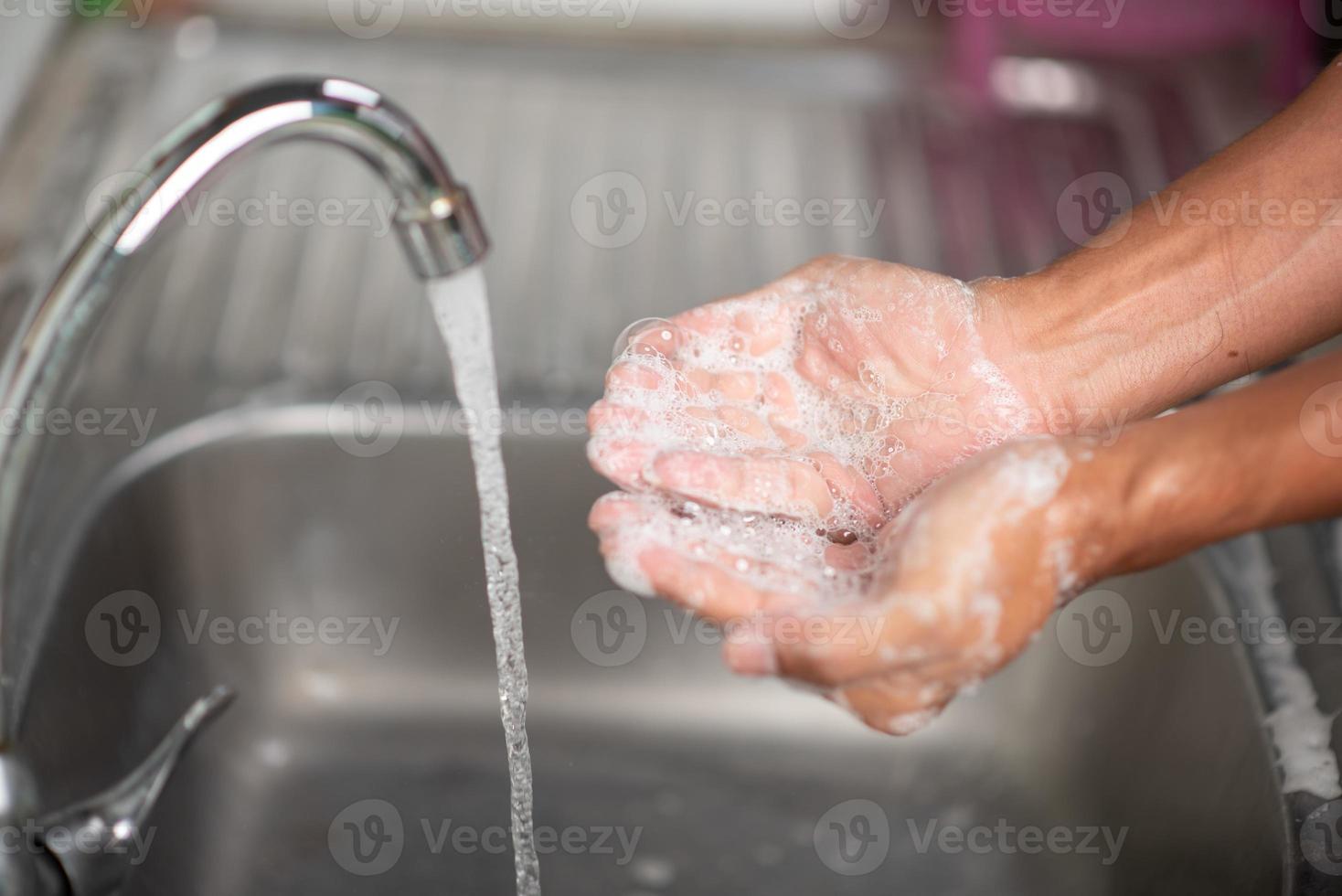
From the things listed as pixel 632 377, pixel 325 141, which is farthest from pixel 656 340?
pixel 325 141

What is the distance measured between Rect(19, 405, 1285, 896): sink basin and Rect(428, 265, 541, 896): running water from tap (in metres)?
0.11

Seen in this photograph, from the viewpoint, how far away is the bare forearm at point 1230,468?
564mm

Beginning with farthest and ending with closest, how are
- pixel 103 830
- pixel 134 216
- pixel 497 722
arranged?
1. pixel 497 722
2. pixel 103 830
3. pixel 134 216

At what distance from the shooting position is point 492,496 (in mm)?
685

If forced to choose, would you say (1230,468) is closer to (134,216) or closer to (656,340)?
(656,340)

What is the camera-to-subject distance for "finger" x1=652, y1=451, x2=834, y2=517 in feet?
2.23

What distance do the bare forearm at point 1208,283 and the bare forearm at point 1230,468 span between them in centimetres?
15

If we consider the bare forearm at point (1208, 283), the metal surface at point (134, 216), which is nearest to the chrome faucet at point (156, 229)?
the metal surface at point (134, 216)

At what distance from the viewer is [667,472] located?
2.22ft

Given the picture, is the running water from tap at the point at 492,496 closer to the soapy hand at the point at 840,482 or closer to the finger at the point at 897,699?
the soapy hand at the point at 840,482

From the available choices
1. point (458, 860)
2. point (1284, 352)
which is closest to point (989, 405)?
point (1284, 352)

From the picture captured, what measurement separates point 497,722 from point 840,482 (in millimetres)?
339

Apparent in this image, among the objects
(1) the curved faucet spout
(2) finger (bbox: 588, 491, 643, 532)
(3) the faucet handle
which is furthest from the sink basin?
(1) the curved faucet spout

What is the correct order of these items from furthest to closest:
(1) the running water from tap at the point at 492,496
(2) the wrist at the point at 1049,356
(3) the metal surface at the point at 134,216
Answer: (2) the wrist at the point at 1049,356, (1) the running water from tap at the point at 492,496, (3) the metal surface at the point at 134,216
